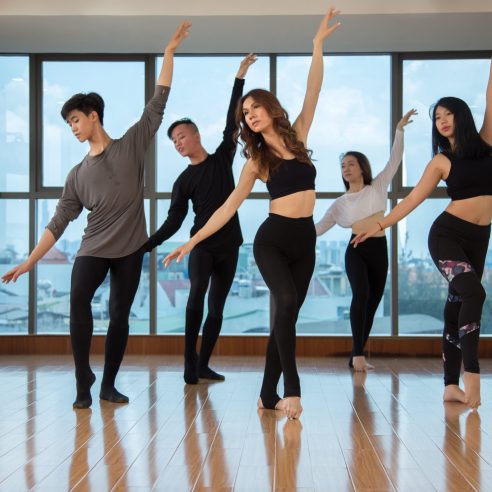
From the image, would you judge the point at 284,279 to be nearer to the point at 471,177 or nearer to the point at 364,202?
the point at 471,177

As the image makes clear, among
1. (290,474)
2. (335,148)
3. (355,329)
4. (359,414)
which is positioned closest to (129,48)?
(335,148)

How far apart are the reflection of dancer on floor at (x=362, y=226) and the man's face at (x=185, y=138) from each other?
1.24 meters

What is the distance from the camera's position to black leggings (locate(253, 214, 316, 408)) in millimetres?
3449

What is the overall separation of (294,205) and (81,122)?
1.17 metres

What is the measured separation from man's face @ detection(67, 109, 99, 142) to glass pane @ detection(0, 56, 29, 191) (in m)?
3.05

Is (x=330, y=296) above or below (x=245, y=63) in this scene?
below

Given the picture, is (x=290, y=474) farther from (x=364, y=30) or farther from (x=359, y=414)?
(x=364, y=30)

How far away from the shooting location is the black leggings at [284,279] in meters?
3.45

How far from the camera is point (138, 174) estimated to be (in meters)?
4.07

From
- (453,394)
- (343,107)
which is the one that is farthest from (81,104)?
(343,107)

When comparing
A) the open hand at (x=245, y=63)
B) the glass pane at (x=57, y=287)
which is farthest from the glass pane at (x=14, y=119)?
the open hand at (x=245, y=63)

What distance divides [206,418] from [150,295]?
333cm

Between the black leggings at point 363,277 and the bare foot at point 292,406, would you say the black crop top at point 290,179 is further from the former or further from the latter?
the black leggings at point 363,277

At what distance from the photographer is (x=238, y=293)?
6832 millimetres
